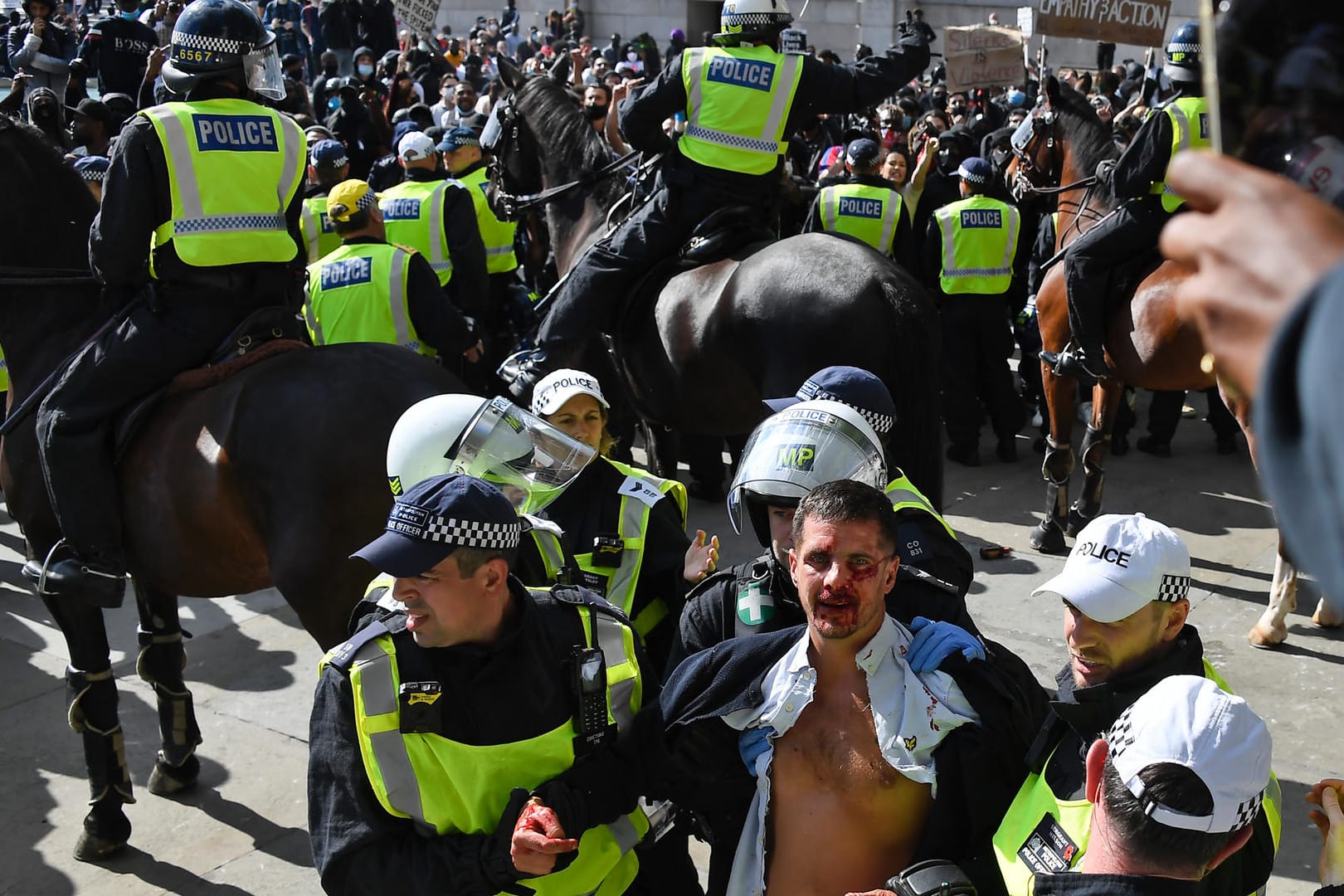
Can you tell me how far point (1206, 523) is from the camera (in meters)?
8.33

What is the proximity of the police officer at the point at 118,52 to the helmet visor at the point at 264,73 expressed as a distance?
32.0 feet

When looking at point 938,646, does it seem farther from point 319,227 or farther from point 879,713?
point 319,227

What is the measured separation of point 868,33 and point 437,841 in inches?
1051

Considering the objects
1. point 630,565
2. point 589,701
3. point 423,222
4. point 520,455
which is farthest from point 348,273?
point 589,701

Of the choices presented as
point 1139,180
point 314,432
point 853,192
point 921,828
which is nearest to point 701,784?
point 921,828

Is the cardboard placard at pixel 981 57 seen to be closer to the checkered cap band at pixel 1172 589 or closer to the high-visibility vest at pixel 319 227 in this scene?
the high-visibility vest at pixel 319 227

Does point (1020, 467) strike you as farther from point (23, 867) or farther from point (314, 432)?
point (23, 867)

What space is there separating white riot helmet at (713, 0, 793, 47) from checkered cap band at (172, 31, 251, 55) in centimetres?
269

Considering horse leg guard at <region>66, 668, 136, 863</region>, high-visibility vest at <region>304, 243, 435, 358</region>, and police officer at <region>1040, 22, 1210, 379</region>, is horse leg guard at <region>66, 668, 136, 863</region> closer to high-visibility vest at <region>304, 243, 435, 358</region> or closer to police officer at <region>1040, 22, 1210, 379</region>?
high-visibility vest at <region>304, 243, 435, 358</region>

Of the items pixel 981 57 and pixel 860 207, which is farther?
pixel 981 57

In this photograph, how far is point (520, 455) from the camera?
383cm

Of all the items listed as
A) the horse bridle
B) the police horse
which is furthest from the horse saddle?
the police horse

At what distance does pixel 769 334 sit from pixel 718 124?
4.22 feet

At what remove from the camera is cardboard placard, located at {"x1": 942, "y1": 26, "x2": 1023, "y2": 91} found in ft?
40.8
